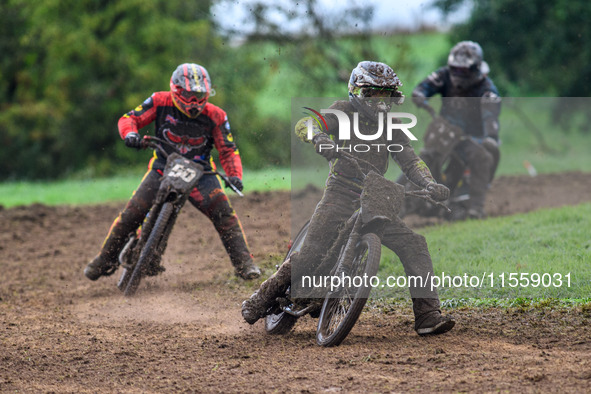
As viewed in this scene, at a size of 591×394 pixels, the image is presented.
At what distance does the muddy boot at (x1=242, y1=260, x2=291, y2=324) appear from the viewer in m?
6.42

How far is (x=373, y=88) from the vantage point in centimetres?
625

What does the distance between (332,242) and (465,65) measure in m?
6.25

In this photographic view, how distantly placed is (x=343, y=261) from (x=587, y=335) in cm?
191

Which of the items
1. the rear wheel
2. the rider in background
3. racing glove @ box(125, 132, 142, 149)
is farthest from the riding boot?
the rider in background

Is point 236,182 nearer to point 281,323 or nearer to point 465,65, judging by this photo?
point 281,323

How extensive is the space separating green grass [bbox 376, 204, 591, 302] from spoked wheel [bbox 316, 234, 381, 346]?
6.48ft

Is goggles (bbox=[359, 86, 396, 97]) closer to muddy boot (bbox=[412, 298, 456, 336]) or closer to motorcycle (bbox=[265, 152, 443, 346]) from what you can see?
motorcycle (bbox=[265, 152, 443, 346])

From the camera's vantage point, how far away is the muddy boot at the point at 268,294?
6.42m

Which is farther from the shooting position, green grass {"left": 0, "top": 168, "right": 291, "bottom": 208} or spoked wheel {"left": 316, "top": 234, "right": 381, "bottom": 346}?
green grass {"left": 0, "top": 168, "right": 291, "bottom": 208}

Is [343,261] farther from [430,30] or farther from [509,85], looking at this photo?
[430,30]

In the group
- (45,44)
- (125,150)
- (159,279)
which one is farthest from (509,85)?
(159,279)

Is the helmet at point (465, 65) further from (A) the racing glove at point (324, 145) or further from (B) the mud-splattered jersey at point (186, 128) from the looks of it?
(A) the racing glove at point (324, 145)

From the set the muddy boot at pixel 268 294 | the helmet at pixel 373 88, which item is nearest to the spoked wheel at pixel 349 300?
the muddy boot at pixel 268 294

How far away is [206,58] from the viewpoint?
29.2 metres
